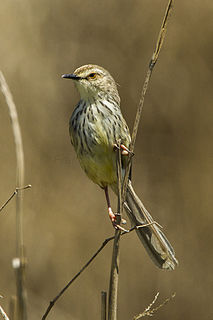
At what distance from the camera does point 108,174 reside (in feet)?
12.9

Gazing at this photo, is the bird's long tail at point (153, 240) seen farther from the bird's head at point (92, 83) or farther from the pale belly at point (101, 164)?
the bird's head at point (92, 83)

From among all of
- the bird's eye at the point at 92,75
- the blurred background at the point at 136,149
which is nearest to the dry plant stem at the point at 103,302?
the bird's eye at the point at 92,75

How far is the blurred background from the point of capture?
711 centimetres

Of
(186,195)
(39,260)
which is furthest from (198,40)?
(39,260)

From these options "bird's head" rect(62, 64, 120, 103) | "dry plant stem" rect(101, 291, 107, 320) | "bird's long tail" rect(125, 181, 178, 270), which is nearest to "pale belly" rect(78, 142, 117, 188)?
"bird's long tail" rect(125, 181, 178, 270)

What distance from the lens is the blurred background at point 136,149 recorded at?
7.11 m

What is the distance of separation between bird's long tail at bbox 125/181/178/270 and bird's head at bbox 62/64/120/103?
2.52ft

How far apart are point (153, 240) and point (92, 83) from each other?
4.11 ft

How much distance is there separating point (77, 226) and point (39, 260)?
659mm

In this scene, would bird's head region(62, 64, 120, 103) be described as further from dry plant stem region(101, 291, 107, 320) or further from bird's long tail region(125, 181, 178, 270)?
dry plant stem region(101, 291, 107, 320)

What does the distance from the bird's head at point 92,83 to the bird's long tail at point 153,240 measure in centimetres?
77

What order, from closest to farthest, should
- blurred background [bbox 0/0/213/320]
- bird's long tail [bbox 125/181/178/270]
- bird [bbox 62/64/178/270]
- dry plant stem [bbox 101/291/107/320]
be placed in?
dry plant stem [bbox 101/291/107/320] → bird's long tail [bbox 125/181/178/270] → bird [bbox 62/64/178/270] → blurred background [bbox 0/0/213/320]

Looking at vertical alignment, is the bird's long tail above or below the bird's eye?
below

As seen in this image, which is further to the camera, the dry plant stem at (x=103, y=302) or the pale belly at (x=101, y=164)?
the pale belly at (x=101, y=164)
